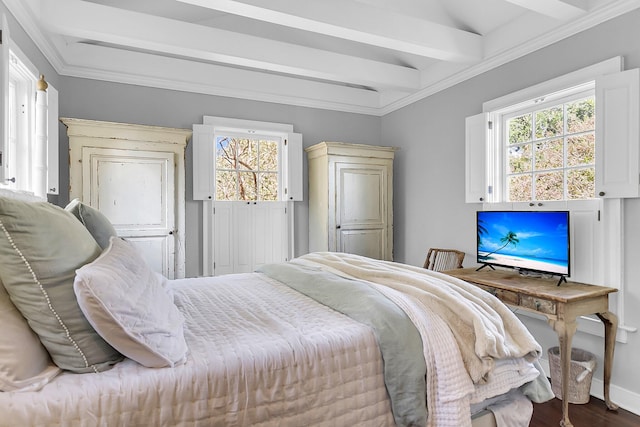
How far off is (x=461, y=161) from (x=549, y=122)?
867 millimetres

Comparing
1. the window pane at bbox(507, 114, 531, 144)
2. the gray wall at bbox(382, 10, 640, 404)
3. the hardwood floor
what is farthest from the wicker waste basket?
the window pane at bbox(507, 114, 531, 144)

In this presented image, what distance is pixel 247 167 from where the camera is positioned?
14.1 feet

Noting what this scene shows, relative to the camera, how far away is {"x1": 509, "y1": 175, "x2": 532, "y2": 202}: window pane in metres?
3.15

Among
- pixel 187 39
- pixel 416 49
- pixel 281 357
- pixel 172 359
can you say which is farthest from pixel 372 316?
pixel 187 39

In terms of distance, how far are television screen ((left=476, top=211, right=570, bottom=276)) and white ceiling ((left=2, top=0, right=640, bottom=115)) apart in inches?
54.2

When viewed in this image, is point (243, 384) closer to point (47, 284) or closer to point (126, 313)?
point (126, 313)

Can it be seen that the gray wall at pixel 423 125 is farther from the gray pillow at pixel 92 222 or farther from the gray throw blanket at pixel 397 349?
the gray throw blanket at pixel 397 349

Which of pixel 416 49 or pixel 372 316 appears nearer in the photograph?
pixel 372 316

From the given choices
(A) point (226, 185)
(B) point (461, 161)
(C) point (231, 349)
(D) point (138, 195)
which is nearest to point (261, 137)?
(A) point (226, 185)

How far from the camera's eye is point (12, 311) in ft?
3.45

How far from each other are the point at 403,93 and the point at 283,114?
4.71 feet

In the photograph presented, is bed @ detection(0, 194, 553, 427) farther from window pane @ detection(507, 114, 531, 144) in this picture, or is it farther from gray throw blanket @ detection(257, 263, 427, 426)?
window pane @ detection(507, 114, 531, 144)

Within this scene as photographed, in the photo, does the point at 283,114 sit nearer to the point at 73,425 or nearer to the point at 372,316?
the point at 372,316

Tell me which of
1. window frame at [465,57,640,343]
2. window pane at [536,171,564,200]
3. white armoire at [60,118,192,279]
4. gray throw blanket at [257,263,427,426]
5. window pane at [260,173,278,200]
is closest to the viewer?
gray throw blanket at [257,263,427,426]
